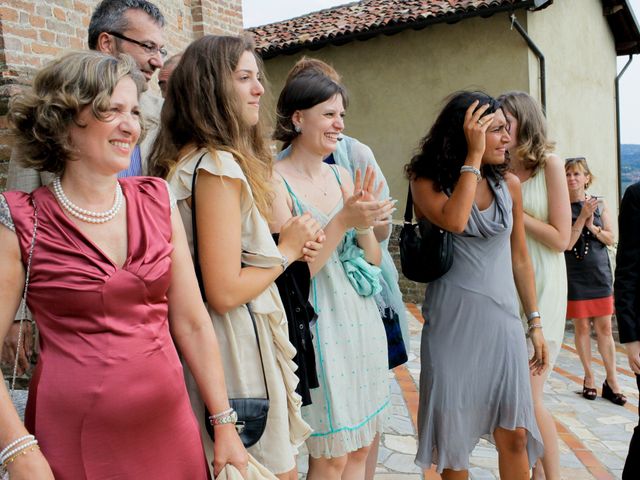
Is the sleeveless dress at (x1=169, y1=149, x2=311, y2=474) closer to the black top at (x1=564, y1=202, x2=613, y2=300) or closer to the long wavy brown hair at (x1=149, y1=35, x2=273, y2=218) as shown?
the long wavy brown hair at (x1=149, y1=35, x2=273, y2=218)

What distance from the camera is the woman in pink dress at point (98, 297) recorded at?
160 centimetres

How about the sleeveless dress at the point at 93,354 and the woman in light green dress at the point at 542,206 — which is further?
the woman in light green dress at the point at 542,206

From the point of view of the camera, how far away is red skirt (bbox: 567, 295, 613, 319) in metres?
6.49

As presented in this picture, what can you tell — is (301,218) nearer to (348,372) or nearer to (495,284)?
(348,372)

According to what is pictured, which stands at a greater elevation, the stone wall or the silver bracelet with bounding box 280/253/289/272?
the stone wall

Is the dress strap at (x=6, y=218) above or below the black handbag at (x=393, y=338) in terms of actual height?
above

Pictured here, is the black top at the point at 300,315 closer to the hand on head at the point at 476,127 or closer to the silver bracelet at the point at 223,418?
the silver bracelet at the point at 223,418

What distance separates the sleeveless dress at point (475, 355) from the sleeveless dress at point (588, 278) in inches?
153

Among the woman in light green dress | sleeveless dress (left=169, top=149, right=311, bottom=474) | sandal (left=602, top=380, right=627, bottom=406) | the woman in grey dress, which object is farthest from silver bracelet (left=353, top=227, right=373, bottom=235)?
sandal (left=602, top=380, right=627, bottom=406)

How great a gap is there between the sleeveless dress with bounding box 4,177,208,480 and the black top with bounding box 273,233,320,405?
0.62 meters

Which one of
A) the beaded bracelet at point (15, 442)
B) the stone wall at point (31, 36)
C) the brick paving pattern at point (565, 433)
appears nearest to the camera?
the beaded bracelet at point (15, 442)

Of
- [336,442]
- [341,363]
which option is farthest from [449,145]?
[336,442]

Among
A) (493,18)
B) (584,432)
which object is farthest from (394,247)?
(584,432)

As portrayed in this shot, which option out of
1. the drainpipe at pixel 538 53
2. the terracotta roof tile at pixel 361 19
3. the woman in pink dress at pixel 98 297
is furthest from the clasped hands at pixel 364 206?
the drainpipe at pixel 538 53
